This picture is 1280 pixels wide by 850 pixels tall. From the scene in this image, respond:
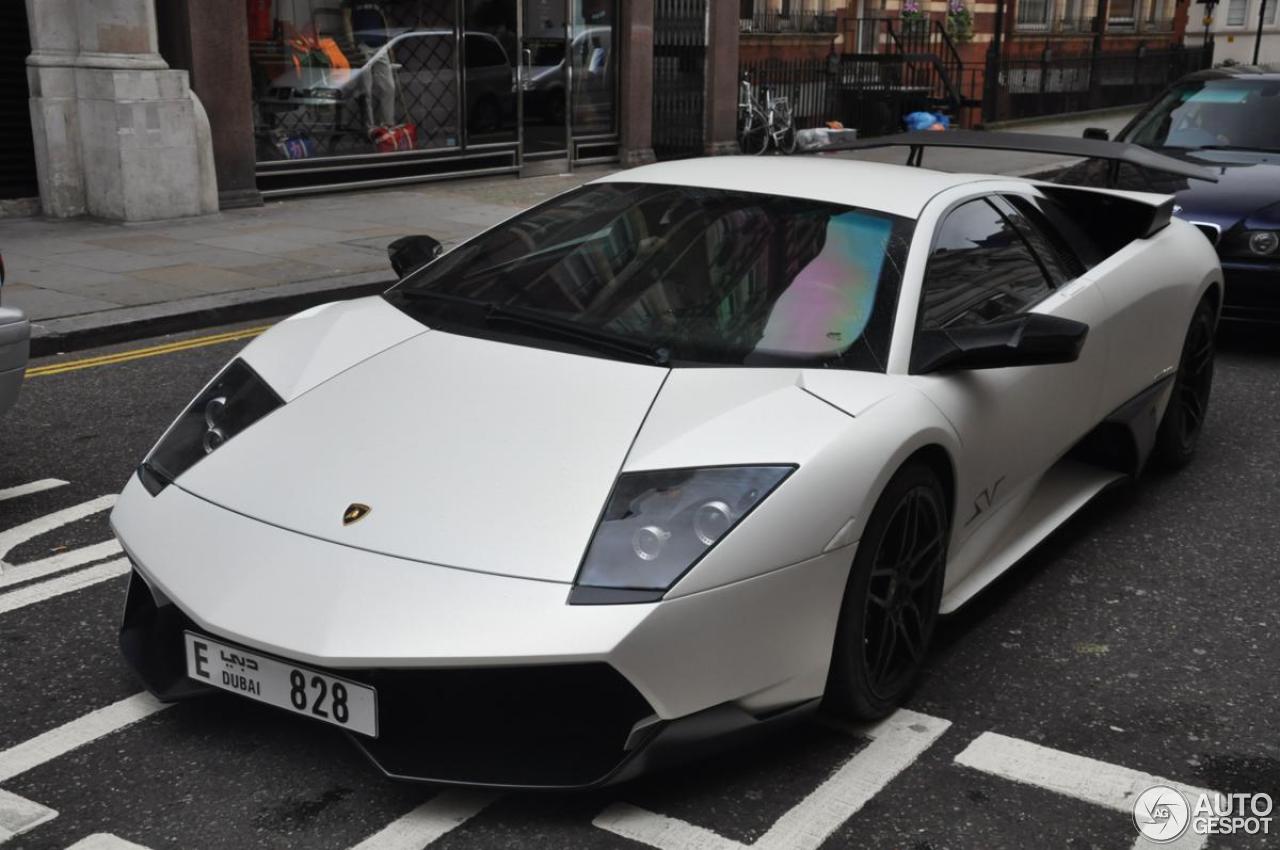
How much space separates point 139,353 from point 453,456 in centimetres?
551

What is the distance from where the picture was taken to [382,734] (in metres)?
3.03

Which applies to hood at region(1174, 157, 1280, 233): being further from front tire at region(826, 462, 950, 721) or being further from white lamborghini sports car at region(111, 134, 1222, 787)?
front tire at region(826, 462, 950, 721)

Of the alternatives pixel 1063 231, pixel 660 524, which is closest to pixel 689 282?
pixel 660 524

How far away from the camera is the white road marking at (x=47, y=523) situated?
16.3ft

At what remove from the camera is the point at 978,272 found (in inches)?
175

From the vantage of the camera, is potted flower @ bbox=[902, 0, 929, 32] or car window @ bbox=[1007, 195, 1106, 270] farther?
potted flower @ bbox=[902, 0, 929, 32]

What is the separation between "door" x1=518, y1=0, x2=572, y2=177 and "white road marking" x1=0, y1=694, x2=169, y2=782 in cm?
1386

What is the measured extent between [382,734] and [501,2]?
564 inches

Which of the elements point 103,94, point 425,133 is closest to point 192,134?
point 103,94

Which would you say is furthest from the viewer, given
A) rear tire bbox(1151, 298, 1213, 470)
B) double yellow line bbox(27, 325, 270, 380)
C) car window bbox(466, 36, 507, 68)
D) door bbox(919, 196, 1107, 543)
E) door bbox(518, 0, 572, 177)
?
door bbox(518, 0, 572, 177)

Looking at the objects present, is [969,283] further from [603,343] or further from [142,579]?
[142,579]

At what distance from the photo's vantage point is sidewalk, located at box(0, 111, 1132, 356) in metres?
8.99

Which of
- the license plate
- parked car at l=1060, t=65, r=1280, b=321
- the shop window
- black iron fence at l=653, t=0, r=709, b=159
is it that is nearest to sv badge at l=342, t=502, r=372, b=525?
the license plate

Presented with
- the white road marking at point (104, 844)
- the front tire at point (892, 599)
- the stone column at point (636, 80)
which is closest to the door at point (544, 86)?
the stone column at point (636, 80)
